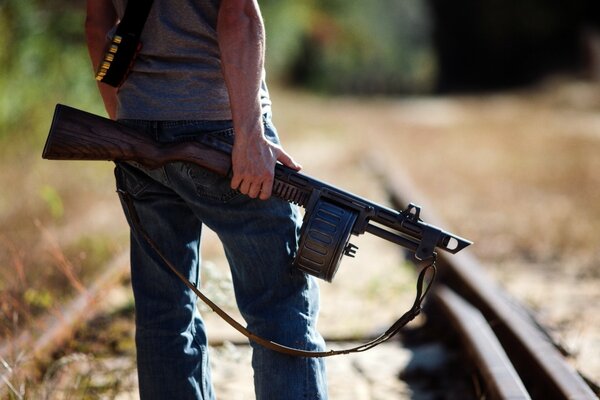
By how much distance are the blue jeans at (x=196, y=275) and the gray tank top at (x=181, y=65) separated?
61 millimetres

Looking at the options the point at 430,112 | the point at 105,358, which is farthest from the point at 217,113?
the point at 430,112

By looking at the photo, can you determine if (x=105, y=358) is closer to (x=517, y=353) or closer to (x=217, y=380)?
(x=217, y=380)

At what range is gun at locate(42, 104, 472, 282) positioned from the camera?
2.20 meters

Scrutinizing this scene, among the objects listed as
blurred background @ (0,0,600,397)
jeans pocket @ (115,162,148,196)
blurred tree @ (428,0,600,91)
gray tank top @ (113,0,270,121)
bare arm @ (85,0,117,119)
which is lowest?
jeans pocket @ (115,162,148,196)

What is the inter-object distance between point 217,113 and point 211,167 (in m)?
0.16

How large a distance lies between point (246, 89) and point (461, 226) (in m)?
5.04

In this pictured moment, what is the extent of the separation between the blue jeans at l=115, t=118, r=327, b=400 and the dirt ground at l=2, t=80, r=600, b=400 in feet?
2.63

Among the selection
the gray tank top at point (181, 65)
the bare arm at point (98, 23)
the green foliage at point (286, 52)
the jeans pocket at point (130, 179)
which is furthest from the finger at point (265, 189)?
the green foliage at point (286, 52)

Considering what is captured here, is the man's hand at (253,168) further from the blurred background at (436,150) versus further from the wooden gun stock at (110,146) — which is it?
the blurred background at (436,150)

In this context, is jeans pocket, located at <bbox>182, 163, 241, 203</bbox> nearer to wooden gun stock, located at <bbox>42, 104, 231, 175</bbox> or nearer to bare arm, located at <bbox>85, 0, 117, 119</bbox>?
wooden gun stock, located at <bbox>42, 104, 231, 175</bbox>

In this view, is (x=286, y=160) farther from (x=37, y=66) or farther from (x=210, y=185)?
(x=37, y=66)

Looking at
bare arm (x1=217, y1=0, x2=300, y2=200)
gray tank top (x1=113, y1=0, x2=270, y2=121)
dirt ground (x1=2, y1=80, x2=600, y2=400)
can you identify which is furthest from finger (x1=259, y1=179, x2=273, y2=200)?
dirt ground (x1=2, y1=80, x2=600, y2=400)

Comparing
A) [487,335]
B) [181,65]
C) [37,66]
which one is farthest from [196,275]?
[37,66]

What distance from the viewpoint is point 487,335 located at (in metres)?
3.48
